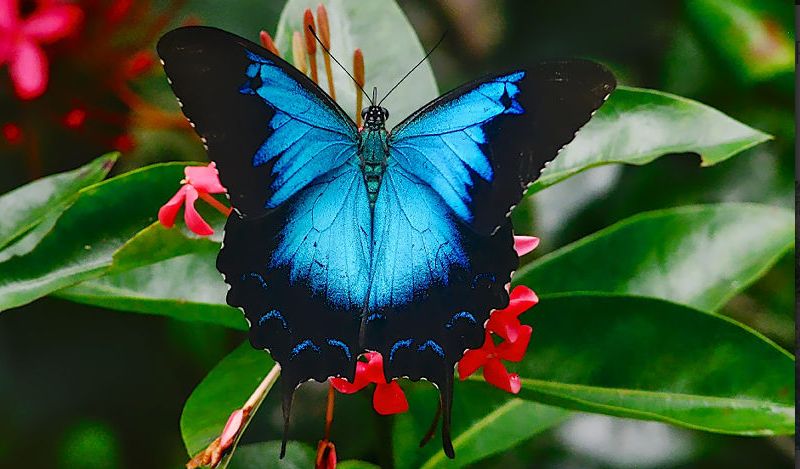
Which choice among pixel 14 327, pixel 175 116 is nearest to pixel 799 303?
pixel 175 116

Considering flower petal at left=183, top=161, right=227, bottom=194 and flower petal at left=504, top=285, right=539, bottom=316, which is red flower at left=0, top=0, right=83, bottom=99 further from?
flower petal at left=504, top=285, right=539, bottom=316

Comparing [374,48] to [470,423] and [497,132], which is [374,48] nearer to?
[497,132]

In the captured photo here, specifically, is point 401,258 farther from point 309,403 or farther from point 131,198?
point 309,403

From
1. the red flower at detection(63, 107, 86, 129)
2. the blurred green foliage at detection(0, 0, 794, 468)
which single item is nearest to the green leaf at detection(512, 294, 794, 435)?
the blurred green foliage at detection(0, 0, 794, 468)

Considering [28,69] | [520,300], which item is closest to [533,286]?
[520,300]

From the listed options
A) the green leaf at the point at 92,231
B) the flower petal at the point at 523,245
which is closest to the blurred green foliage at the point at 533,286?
the green leaf at the point at 92,231

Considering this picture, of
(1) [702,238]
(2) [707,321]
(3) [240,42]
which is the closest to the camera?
(3) [240,42]
